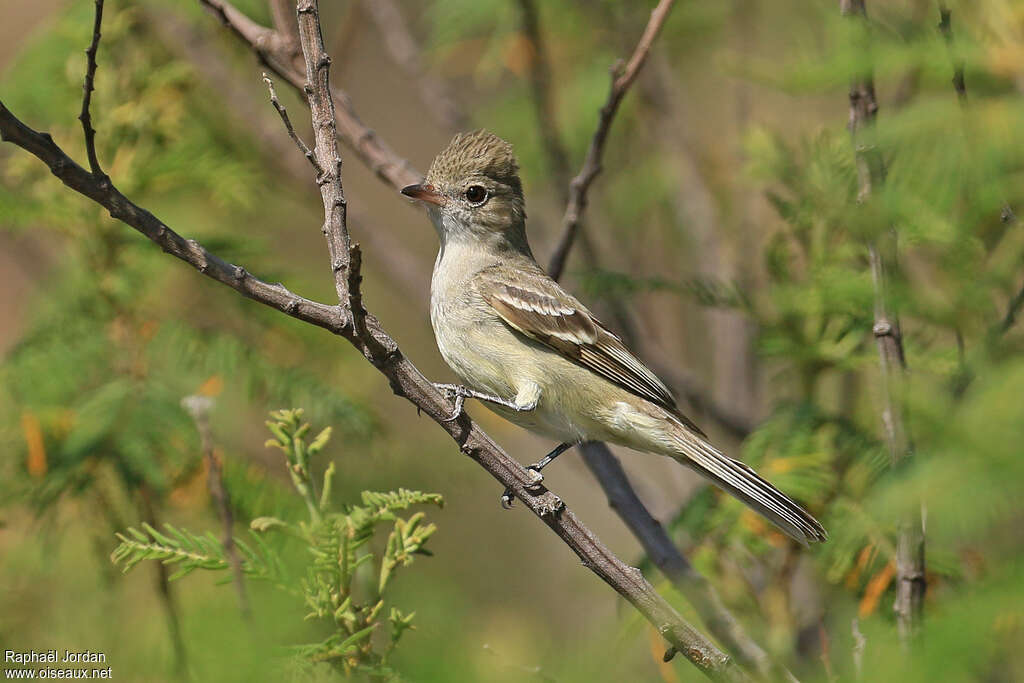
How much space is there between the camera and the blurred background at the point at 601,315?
2.34m

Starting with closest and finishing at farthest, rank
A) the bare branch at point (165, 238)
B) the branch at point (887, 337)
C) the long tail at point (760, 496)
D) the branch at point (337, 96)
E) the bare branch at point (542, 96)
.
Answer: the bare branch at point (165, 238), the branch at point (887, 337), the long tail at point (760, 496), the branch at point (337, 96), the bare branch at point (542, 96)

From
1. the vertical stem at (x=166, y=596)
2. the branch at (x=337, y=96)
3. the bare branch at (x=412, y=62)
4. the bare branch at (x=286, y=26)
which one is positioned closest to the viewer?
the vertical stem at (x=166, y=596)

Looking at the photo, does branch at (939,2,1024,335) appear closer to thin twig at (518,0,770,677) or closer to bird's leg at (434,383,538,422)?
thin twig at (518,0,770,677)

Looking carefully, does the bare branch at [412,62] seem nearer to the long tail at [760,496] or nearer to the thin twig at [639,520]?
the thin twig at [639,520]

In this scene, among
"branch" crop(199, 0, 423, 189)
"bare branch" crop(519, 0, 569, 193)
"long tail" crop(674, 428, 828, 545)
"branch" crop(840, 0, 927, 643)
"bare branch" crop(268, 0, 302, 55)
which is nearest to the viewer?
"branch" crop(840, 0, 927, 643)

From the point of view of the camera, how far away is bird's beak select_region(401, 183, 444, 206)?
450 cm

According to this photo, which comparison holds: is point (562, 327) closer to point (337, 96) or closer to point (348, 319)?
point (337, 96)

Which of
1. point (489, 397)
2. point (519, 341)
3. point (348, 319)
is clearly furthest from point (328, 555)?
point (519, 341)

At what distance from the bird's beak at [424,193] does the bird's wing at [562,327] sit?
423 millimetres

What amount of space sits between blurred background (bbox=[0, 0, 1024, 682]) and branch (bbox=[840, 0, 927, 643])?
10 centimetres

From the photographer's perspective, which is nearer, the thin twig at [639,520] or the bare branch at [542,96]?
the thin twig at [639,520]

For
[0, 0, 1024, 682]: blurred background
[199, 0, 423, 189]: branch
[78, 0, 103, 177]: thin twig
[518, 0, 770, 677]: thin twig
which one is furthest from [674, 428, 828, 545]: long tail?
[78, 0, 103, 177]: thin twig

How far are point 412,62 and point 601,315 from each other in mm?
1855

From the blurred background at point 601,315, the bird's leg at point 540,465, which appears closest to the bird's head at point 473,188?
the blurred background at point 601,315
